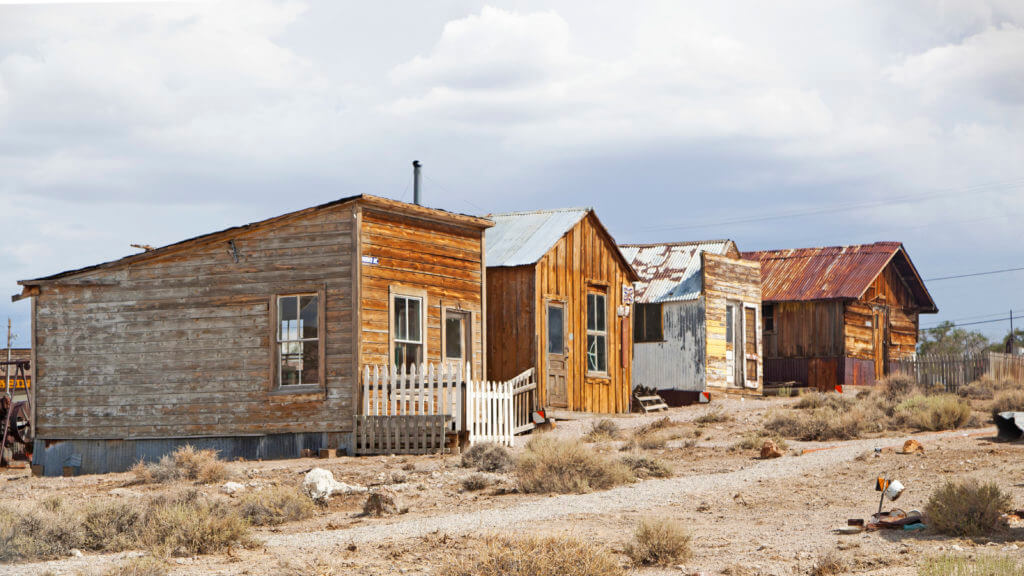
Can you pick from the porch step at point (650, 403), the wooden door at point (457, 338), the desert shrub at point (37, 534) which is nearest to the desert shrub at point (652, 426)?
the wooden door at point (457, 338)

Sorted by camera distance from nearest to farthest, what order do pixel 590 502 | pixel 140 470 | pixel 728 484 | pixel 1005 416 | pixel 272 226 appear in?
pixel 590 502 → pixel 728 484 → pixel 140 470 → pixel 1005 416 → pixel 272 226

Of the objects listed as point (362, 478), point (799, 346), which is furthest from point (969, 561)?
point (799, 346)

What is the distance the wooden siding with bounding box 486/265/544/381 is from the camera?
2200cm

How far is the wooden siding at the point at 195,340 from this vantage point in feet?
57.2

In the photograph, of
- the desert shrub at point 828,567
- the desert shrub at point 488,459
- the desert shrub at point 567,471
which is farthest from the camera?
the desert shrub at point 488,459

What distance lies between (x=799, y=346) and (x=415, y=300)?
62.1 feet

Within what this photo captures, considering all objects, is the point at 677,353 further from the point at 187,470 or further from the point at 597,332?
the point at 187,470

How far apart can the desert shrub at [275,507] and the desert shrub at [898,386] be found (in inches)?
651

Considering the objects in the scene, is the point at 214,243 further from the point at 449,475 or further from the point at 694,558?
the point at 694,558

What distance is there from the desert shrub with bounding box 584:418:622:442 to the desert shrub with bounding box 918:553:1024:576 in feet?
34.0

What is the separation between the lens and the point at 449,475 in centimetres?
1426

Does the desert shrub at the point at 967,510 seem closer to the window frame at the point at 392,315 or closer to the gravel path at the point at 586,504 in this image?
the gravel path at the point at 586,504

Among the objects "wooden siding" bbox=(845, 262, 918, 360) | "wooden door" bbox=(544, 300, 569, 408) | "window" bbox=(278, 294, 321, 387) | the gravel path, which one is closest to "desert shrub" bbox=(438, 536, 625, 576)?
the gravel path

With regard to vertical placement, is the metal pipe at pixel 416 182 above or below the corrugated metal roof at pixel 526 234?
above
